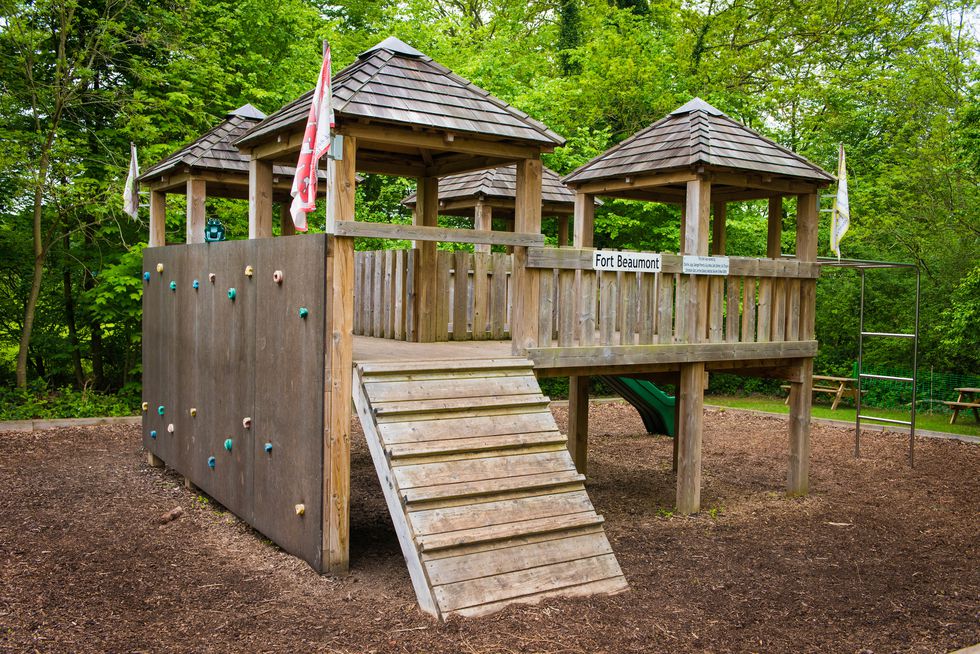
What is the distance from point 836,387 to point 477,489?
49.2 ft

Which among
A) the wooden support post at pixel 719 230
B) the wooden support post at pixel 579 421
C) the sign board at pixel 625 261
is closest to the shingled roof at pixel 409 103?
the sign board at pixel 625 261

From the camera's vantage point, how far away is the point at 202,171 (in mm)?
10258

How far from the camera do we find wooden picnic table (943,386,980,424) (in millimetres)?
15030

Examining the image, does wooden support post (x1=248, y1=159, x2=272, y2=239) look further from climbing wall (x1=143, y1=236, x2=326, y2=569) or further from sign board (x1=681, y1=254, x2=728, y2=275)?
sign board (x1=681, y1=254, x2=728, y2=275)

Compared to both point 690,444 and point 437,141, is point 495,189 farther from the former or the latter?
point 437,141

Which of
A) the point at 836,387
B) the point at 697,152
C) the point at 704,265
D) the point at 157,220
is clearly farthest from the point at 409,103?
the point at 836,387

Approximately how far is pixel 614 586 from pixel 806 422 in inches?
196

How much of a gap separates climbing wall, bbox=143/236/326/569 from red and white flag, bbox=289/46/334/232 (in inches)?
12.3

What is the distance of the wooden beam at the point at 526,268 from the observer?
7719 mm

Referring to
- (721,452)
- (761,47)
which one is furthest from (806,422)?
(761,47)

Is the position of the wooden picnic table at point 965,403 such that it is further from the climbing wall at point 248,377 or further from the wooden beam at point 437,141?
the climbing wall at point 248,377

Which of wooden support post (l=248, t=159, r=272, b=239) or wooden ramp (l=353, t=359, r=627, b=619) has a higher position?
wooden support post (l=248, t=159, r=272, b=239)

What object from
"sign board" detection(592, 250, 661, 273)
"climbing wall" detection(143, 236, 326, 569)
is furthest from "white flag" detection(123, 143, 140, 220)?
"sign board" detection(592, 250, 661, 273)

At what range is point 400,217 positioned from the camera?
2053cm
